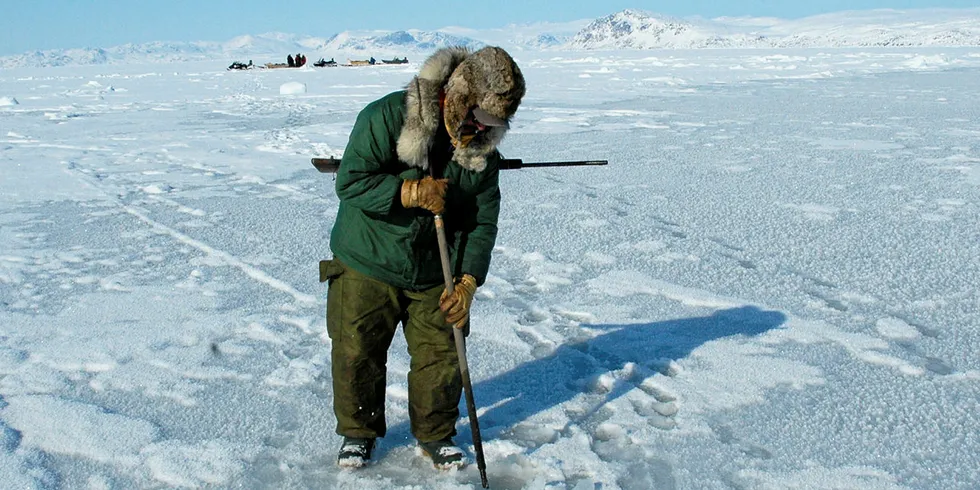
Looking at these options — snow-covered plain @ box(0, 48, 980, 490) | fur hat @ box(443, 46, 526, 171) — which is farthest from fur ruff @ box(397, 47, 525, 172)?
snow-covered plain @ box(0, 48, 980, 490)

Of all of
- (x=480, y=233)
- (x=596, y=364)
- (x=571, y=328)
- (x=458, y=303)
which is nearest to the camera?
(x=458, y=303)

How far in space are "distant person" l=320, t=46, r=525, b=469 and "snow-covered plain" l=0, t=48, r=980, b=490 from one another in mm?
240

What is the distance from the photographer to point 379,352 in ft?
8.78

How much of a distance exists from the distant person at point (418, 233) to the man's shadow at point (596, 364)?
300mm

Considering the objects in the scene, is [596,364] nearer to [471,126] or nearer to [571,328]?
[571,328]

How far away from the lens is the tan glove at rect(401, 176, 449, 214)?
2.34 m

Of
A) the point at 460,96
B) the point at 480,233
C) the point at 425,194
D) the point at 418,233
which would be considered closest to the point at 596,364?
the point at 480,233

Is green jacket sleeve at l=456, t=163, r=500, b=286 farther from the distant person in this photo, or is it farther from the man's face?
the man's face

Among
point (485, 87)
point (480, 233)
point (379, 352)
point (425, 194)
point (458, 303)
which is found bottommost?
point (379, 352)

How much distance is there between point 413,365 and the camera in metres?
2.74

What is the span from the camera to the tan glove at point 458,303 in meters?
2.49

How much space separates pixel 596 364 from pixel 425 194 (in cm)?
153

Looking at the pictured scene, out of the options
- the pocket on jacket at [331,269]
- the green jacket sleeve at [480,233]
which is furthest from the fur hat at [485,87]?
the pocket on jacket at [331,269]

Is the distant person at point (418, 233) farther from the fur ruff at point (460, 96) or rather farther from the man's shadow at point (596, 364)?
the man's shadow at point (596, 364)
